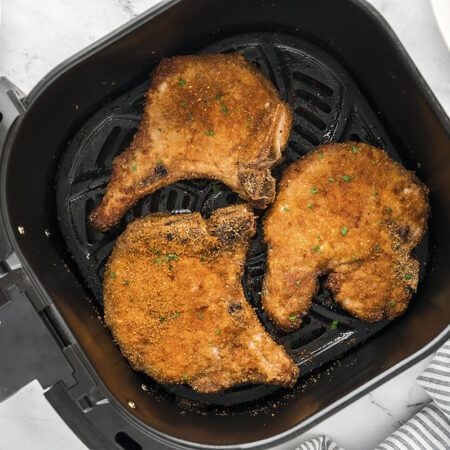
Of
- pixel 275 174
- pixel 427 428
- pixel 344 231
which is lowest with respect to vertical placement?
pixel 427 428

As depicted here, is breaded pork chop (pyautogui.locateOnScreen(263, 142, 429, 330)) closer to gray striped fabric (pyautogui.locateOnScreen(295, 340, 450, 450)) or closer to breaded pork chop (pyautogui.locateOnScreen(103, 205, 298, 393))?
breaded pork chop (pyautogui.locateOnScreen(103, 205, 298, 393))

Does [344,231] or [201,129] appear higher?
[201,129]

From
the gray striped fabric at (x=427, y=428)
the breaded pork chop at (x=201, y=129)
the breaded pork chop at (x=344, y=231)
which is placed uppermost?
the breaded pork chop at (x=201, y=129)

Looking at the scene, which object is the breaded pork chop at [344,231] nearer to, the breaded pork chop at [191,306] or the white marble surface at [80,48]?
the breaded pork chop at [191,306]

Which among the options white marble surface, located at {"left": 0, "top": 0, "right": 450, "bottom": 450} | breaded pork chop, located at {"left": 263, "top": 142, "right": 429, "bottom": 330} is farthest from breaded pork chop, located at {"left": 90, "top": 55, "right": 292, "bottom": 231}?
white marble surface, located at {"left": 0, "top": 0, "right": 450, "bottom": 450}

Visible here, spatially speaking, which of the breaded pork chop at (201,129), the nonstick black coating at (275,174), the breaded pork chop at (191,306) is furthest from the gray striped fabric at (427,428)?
the breaded pork chop at (201,129)

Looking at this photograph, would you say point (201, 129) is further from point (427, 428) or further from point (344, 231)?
point (427, 428)

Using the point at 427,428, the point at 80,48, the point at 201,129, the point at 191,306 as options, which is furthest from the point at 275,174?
the point at 427,428
